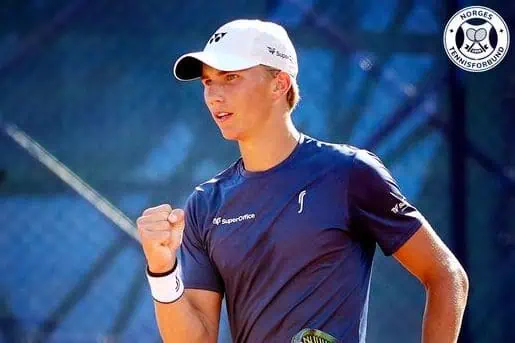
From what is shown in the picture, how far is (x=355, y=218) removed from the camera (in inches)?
111

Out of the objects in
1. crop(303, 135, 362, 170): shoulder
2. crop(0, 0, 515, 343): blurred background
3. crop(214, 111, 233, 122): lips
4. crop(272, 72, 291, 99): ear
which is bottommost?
crop(0, 0, 515, 343): blurred background

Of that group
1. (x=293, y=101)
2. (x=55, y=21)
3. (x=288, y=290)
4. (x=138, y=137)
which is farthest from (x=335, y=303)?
(x=55, y=21)

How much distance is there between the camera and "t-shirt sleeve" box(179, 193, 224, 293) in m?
2.96

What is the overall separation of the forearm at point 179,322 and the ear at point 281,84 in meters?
0.62

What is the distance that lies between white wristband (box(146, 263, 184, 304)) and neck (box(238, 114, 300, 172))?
40 centimetres

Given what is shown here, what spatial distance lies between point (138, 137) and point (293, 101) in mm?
1862

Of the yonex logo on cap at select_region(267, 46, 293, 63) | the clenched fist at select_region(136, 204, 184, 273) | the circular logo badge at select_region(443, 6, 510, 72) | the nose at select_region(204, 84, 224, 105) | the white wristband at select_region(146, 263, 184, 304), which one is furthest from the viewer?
the circular logo badge at select_region(443, 6, 510, 72)

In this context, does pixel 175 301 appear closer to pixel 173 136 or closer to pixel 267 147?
pixel 267 147

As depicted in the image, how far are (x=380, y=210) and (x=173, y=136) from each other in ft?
7.28

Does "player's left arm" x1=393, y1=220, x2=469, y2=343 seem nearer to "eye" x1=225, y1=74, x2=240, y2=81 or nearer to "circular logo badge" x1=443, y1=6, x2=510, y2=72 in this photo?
"eye" x1=225, y1=74, x2=240, y2=81

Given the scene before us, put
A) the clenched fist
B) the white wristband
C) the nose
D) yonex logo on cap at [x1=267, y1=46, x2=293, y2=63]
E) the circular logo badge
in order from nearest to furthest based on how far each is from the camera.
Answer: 1. the clenched fist
2. the white wristband
3. the nose
4. yonex logo on cap at [x1=267, y1=46, x2=293, y2=63]
5. the circular logo badge

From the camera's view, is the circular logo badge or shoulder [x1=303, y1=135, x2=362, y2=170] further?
the circular logo badge

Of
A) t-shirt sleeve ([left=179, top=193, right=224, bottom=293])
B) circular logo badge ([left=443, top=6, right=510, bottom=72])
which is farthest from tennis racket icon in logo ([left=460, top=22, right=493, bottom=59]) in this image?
t-shirt sleeve ([left=179, top=193, right=224, bottom=293])

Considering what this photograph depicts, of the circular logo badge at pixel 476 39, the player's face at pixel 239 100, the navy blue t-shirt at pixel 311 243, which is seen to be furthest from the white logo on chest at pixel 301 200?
the circular logo badge at pixel 476 39
